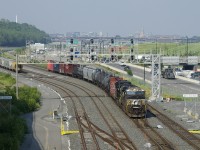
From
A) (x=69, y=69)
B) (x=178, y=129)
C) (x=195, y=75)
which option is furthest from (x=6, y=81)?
(x=178, y=129)

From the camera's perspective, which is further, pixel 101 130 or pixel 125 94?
pixel 125 94

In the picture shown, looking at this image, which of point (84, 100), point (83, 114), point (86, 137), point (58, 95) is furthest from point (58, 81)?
point (86, 137)

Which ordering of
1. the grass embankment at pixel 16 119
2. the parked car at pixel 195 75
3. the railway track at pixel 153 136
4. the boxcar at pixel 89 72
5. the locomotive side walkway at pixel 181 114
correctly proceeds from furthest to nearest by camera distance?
the parked car at pixel 195 75 → the boxcar at pixel 89 72 → the locomotive side walkway at pixel 181 114 → the railway track at pixel 153 136 → the grass embankment at pixel 16 119

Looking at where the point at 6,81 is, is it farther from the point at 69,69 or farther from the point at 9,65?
the point at 9,65

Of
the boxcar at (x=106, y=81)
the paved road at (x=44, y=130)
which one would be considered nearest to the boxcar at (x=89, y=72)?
the boxcar at (x=106, y=81)

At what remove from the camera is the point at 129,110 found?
41281mm

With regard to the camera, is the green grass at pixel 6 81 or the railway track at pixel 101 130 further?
the green grass at pixel 6 81

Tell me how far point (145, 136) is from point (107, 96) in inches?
968

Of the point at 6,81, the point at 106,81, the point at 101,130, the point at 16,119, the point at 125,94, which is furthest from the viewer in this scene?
the point at 6,81

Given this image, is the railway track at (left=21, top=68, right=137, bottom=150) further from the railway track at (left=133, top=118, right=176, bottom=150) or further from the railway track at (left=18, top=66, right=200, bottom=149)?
the railway track at (left=133, top=118, right=176, bottom=150)

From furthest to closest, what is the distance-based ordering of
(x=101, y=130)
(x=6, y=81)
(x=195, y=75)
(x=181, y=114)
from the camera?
1. (x=195, y=75)
2. (x=6, y=81)
3. (x=181, y=114)
4. (x=101, y=130)

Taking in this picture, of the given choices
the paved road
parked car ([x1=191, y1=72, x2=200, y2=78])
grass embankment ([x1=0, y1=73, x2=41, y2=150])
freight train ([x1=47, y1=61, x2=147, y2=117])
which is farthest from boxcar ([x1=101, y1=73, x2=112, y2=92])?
parked car ([x1=191, y1=72, x2=200, y2=78])

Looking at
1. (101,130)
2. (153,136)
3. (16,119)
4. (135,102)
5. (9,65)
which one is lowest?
(153,136)

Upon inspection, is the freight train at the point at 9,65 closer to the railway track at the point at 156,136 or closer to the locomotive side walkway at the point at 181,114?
the locomotive side walkway at the point at 181,114
